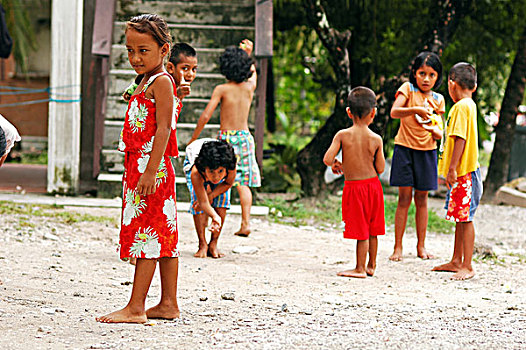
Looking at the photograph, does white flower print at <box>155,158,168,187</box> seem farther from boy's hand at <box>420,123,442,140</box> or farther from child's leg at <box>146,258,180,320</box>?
boy's hand at <box>420,123,442,140</box>

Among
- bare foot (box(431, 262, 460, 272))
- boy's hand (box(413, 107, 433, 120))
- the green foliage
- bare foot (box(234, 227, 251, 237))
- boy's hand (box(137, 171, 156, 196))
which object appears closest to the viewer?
boy's hand (box(137, 171, 156, 196))

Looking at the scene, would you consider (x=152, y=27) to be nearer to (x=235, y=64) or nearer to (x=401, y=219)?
(x=235, y=64)

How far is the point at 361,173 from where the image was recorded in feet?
18.0

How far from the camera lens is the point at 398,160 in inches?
250

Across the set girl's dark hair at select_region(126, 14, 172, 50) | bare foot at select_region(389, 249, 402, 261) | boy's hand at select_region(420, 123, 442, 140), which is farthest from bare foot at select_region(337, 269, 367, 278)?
girl's dark hair at select_region(126, 14, 172, 50)

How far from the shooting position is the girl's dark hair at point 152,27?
3.72 m

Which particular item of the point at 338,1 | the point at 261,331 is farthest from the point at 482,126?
the point at 261,331

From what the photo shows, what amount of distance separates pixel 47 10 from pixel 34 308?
488 inches

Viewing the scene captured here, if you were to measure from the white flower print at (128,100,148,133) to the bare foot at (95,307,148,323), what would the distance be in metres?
0.91

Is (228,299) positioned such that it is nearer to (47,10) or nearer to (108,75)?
(108,75)

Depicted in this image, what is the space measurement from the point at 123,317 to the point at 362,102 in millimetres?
2519

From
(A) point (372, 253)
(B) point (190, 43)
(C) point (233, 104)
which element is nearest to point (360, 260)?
(A) point (372, 253)

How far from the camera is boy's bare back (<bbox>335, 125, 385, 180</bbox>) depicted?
546 cm

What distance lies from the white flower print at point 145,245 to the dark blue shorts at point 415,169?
3.08 meters
